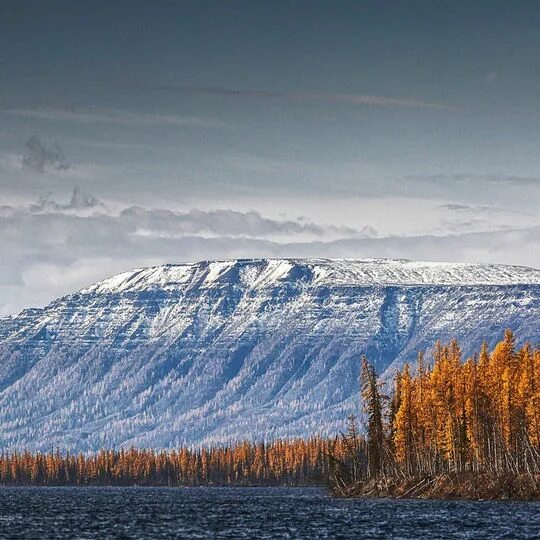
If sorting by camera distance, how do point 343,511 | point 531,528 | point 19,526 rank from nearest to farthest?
1. point 531,528
2. point 19,526
3. point 343,511

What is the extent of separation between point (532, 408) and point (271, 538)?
7330cm

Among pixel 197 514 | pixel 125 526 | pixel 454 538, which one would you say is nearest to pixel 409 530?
pixel 454 538

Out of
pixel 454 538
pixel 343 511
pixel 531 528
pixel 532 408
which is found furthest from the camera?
pixel 532 408

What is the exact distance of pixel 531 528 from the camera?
440 feet

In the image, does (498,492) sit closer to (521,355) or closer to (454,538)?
(521,355)

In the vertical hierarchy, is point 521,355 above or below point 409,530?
above

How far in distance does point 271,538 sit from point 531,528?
2472 centimetres

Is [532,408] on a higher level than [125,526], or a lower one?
higher

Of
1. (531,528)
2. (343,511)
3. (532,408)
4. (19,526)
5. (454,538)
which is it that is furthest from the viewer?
(532,408)

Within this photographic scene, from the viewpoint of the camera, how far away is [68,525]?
151 meters

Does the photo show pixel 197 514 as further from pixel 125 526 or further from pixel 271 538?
pixel 271 538

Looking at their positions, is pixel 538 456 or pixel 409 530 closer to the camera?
pixel 409 530

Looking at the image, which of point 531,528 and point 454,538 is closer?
point 454,538

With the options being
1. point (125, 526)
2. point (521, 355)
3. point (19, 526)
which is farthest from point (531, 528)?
point (521, 355)
